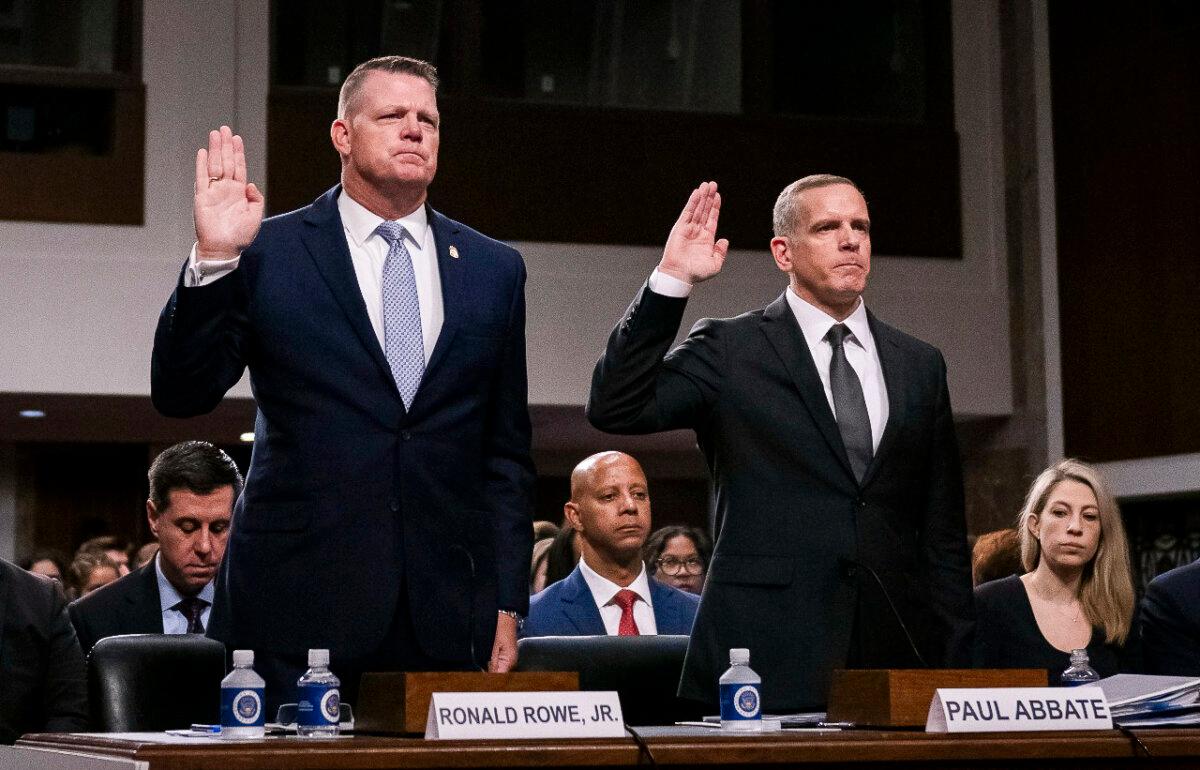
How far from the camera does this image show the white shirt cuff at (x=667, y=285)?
267 cm

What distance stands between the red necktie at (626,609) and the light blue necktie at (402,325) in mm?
2206

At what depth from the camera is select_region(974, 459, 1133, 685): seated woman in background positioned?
431cm

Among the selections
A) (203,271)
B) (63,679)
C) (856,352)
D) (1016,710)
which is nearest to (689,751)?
(1016,710)

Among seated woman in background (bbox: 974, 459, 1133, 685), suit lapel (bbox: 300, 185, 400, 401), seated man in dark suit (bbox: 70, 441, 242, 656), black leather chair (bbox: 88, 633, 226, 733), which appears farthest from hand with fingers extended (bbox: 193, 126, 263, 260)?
seated woman in background (bbox: 974, 459, 1133, 685)

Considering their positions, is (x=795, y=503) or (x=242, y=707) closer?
(x=242, y=707)

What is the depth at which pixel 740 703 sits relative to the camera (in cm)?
217

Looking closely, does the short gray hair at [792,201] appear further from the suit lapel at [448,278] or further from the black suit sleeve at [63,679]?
the black suit sleeve at [63,679]

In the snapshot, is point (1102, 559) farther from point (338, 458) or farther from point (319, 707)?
point (319, 707)

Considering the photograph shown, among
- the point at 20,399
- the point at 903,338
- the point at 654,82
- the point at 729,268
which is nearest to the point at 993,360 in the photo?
the point at 729,268

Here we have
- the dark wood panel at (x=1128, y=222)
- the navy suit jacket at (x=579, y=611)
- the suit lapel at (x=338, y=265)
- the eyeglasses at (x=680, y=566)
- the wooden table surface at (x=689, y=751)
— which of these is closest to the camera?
the wooden table surface at (x=689, y=751)

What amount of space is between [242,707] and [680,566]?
408 cm

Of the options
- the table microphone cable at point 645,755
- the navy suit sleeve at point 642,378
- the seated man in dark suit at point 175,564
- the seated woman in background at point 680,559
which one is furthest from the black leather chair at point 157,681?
the seated woman in background at point 680,559

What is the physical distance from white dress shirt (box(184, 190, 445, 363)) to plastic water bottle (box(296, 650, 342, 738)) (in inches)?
22.0

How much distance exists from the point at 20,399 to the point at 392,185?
6439 millimetres
